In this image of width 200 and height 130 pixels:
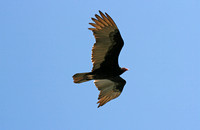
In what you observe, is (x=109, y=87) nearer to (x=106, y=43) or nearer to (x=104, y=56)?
(x=104, y=56)

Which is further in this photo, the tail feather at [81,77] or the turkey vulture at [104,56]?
the tail feather at [81,77]

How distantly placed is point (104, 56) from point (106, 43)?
506 mm

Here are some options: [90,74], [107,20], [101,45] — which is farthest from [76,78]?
[107,20]

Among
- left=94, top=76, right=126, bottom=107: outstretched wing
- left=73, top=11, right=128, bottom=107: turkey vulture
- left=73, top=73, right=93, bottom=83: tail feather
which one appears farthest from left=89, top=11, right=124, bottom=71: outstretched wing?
left=94, top=76, right=126, bottom=107: outstretched wing

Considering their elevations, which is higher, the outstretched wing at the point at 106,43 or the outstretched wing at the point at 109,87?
the outstretched wing at the point at 106,43

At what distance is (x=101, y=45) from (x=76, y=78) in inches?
53.0

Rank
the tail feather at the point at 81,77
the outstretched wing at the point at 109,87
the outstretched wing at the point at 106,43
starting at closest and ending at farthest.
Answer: the outstretched wing at the point at 106,43
the tail feather at the point at 81,77
the outstretched wing at the point at 109,87

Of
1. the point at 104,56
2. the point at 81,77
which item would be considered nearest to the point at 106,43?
the point at 104,56

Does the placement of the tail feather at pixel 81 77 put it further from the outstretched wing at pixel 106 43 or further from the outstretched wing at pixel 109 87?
the outstretched wing at pixel 109 87

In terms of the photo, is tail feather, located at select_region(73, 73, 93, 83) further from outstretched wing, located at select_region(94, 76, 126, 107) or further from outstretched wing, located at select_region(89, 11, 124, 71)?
outstretched wing, located at select_region(94, 76, 126, 107)

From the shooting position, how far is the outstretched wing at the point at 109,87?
1222cm

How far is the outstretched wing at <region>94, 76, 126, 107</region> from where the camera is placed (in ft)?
40.1

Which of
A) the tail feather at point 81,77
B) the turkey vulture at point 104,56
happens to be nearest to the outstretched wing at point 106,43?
the turkey vulture at point 104,56

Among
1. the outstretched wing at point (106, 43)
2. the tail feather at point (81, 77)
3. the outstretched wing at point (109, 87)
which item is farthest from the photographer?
the outstretched wing at point (109, 87)
